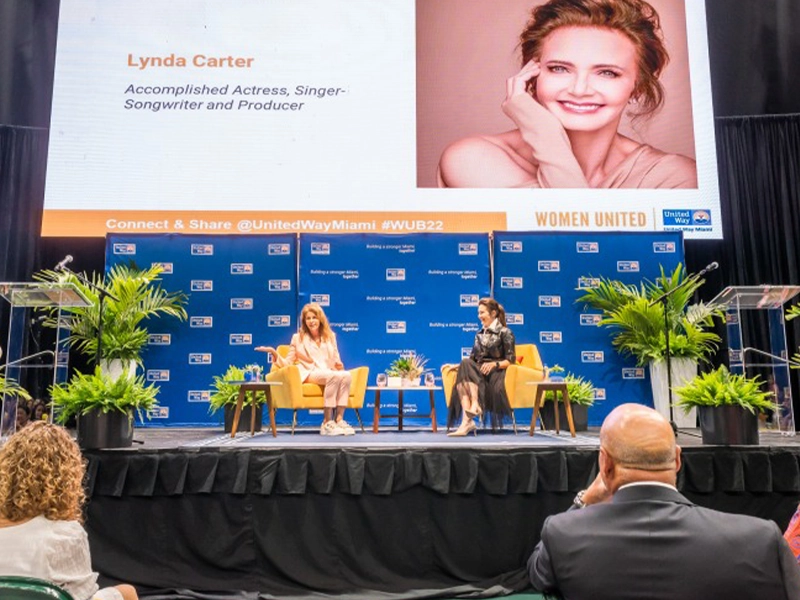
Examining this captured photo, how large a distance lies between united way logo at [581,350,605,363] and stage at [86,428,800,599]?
357 cm

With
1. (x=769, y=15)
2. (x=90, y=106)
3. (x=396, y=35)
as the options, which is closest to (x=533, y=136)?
(x=396, y=35)

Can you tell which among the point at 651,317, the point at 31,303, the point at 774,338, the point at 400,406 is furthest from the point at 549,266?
the point at 31,303

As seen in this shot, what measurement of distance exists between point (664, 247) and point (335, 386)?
3890mm

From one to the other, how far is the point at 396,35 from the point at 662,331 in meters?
4.10

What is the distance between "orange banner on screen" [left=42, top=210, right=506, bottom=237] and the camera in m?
7.34

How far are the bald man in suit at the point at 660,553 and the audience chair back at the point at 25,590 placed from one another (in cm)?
93

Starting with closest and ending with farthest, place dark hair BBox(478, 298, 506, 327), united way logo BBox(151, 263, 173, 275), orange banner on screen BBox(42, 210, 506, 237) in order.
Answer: dark hair BBox(478, 298, 506, 327)
orange banner on screen BBox(42, 210, 506, 237)
united way logo BBox(151, 263, 173, 275)

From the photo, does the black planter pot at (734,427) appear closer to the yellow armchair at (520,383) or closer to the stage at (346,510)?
the stage at (346,510)

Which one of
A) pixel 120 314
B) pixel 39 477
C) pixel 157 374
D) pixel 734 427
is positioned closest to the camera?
pixel 39 477

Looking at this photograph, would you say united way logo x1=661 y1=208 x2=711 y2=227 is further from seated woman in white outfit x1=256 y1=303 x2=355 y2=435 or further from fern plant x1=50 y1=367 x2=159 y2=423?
fern plant x1=50 y1=367 x2=159 y2=423

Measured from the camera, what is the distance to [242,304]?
754cm

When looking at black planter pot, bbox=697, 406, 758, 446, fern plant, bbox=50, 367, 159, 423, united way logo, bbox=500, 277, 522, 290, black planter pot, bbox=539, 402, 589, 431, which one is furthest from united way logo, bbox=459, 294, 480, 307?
fern plant, bbox=50, 367, 159, 423

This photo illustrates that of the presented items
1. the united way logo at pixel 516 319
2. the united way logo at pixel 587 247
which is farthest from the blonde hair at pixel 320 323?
the united way logo at pixel 587 247

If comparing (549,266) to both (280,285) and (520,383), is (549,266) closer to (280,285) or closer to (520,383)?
(520,383)
